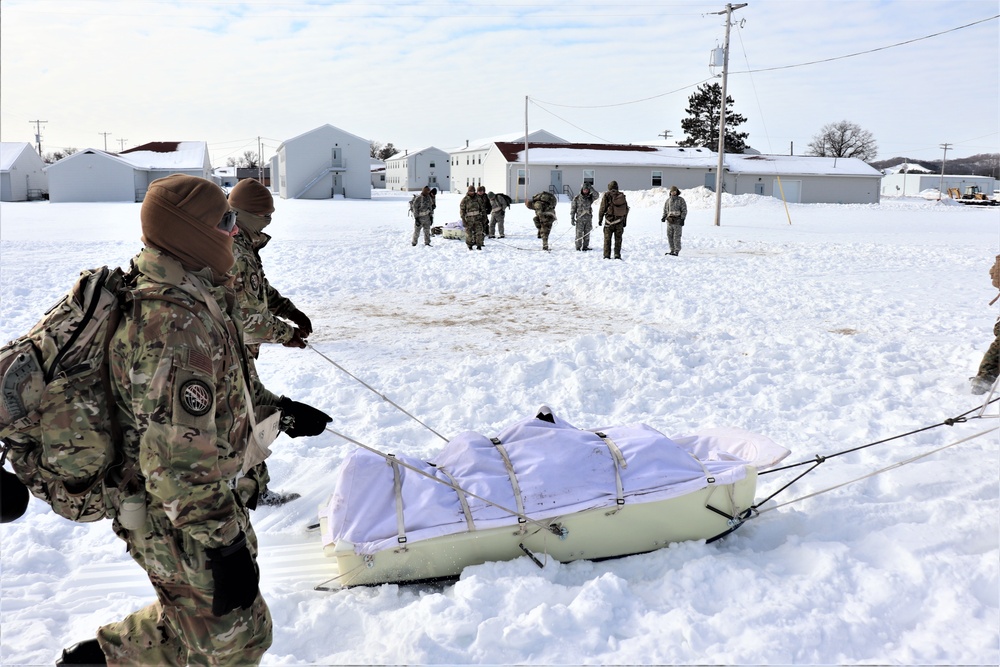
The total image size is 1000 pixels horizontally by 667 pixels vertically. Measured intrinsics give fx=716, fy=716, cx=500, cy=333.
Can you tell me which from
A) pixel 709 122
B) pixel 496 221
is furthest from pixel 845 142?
pixel 496 221

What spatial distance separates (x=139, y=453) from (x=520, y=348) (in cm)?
608

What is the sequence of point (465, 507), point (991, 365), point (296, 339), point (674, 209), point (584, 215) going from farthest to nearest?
point (584, 215) < point (674, 209) < point (991, 365) < point (296, 339) < point (465, 507)

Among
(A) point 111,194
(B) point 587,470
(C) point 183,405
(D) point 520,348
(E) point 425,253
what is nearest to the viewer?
(C) point 183,405

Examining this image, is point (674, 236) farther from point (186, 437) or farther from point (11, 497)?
point (11, 497)

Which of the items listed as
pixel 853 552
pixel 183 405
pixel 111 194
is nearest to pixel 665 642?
pixel 853 552

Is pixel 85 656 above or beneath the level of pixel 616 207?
beneath

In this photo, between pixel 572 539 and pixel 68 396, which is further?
pixel 572 539

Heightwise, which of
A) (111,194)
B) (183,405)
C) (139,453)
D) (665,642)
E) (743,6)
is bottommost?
(665,642)

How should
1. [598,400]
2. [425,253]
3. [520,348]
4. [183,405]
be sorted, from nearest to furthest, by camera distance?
1. [183,405]
2. [598,400]
3. [520,348]
4. [425,253]

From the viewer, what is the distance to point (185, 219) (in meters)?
2.01

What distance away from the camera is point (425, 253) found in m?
16.2

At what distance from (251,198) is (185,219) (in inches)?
97.0

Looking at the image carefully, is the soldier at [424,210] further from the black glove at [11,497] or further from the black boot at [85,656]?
the black glove at [11,497]

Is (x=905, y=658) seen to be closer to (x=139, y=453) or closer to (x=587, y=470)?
(x=587, y=470)
